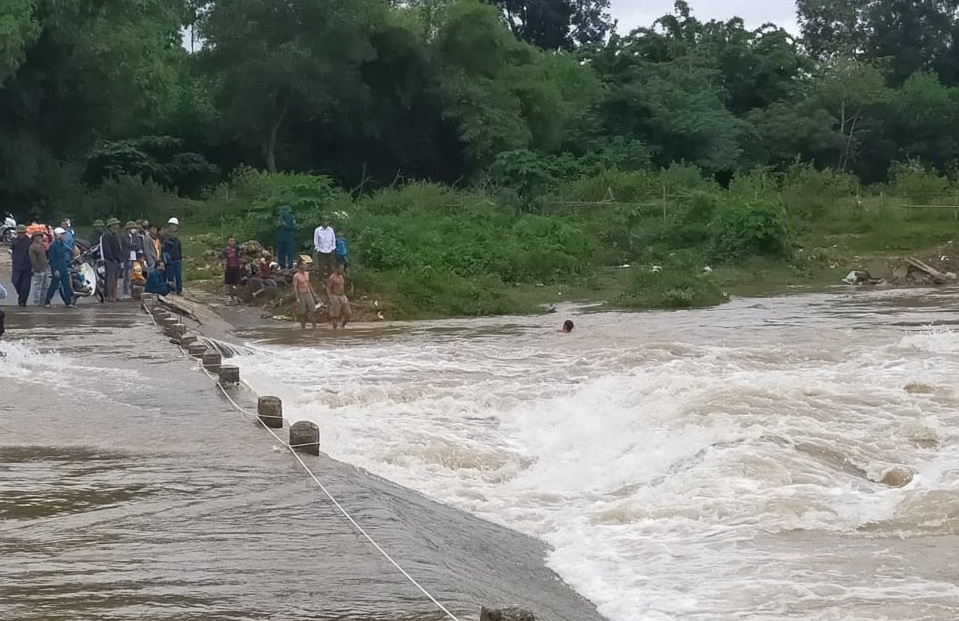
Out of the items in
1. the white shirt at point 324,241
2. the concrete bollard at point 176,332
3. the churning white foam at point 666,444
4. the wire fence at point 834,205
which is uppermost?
the wire fence at point 834,205

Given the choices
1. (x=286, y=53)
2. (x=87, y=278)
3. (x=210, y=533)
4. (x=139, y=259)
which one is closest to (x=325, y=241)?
(x=139, y=259)

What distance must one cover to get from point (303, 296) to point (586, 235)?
15060 millimetres

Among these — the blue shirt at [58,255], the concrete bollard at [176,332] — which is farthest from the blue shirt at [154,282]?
the concrete bollard at [176,332]

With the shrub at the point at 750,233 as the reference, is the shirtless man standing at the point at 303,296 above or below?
below

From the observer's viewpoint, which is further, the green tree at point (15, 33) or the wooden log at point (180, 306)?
the green tree at point (15, 33)

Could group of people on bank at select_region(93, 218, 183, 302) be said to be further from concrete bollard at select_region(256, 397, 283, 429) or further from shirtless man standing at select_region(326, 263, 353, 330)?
concrete bollard at select_region(256, 397, 283, 429)

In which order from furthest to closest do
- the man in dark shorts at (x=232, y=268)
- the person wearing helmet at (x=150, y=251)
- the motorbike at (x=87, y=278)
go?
the man in dark shorts at (x=232, y=268) → the person wearing helmet at (x=150, y=251) → the motorbike at (x=87, y=278)

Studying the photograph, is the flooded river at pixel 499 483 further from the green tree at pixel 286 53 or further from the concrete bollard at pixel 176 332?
the green tree at pixel 286 53

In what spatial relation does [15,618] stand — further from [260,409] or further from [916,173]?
[916,173]

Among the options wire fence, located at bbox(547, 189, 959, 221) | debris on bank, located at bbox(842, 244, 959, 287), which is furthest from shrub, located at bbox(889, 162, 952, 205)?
debris on bank, located at bbox(842, 244, 959, 287)

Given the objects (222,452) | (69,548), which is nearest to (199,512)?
(69,548)

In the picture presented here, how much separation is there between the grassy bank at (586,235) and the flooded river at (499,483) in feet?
26.7

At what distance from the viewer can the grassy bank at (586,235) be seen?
28.4m

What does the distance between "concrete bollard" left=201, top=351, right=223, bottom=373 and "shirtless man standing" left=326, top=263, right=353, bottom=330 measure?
9.45m
